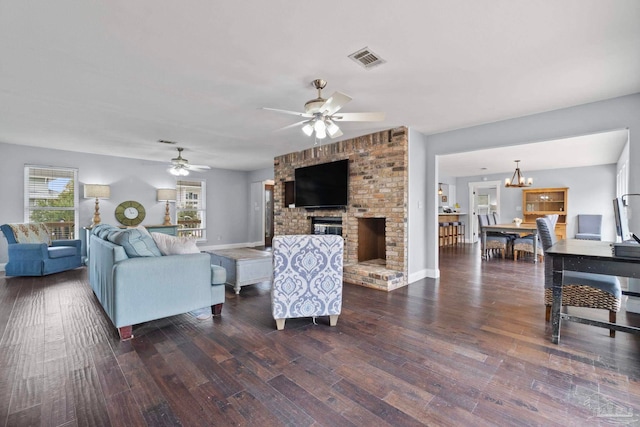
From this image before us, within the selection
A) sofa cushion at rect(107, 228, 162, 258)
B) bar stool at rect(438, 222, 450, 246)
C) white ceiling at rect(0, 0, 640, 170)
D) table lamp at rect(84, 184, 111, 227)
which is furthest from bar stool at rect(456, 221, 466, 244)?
table lamp at rect(84, 184, 111, 227)

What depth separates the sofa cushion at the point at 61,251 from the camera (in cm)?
484

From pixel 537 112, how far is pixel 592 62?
124 centimetres

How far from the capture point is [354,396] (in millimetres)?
1722

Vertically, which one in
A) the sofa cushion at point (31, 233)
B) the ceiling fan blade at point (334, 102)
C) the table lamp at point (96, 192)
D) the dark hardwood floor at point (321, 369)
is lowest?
the dark hardwood floor at point (321, 369)

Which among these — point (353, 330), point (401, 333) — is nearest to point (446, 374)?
point (401, 333)

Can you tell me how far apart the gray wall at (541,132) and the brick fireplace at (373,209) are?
0.70 metres

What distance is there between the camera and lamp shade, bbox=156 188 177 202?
23.0 feet

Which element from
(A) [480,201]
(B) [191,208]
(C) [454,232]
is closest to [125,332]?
(B) [191,208]

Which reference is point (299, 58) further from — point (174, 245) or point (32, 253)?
point (32, 253)

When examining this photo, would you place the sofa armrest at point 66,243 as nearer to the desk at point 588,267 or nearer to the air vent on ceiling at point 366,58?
the air vent on ceiling at point 366,58

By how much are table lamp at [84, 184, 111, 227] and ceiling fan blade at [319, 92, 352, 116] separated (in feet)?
18.6

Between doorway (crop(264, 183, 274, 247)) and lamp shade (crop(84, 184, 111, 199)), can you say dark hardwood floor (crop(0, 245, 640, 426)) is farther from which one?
doorway (crop(264, 183, 274, 247))

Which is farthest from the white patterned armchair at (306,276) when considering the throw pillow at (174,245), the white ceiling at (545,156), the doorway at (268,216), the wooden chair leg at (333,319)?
the doorway at (268,216)

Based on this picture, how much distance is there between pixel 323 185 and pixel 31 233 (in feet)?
17.0
